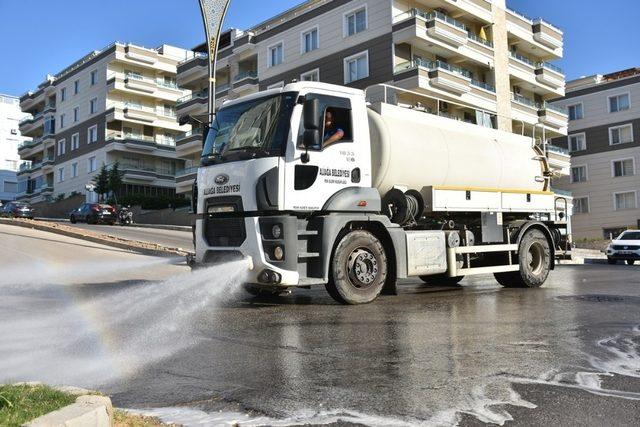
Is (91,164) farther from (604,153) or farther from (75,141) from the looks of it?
(604,153)

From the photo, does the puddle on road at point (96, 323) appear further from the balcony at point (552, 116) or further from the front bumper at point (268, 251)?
the balcony at point (552, 116)

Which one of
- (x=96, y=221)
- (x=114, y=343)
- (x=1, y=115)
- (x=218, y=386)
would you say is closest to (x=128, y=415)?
(x=218, y=386)

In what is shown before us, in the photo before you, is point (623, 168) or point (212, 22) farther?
point (623, 168)

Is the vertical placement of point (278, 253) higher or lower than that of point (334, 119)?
lower

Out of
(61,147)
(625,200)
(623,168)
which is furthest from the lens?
(61,147)

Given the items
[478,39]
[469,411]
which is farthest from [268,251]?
[478,39]

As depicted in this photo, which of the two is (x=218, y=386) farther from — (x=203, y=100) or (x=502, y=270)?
(x=203, y=100)

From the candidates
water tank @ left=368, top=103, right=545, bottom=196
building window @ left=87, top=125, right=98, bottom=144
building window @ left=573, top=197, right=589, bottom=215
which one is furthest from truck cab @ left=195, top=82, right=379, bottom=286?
building window @ left=87, top=125, right=98, bottom=144

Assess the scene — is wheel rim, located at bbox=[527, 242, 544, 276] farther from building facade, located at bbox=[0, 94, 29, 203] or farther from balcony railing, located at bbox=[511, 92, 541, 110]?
building facade, located at bbox=[0, 94, 29, 203]

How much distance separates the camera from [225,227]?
871 centimetres

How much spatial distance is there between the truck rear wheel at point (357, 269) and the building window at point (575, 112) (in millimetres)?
49929

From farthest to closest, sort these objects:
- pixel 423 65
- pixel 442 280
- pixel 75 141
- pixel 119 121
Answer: pixel 75 141 < pixel 119 121 < pixel 423 65 < pixel 442 280

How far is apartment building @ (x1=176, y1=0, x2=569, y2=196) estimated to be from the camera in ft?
114

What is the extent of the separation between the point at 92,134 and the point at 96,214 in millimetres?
25242
